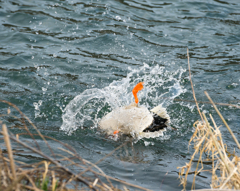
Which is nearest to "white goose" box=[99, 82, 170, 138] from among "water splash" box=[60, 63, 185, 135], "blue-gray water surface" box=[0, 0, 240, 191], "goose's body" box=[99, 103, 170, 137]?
"goose's body" box=[99, 103, 170, 137]

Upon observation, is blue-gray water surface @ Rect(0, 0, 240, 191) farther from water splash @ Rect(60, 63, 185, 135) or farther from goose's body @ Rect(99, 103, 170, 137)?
goose's body @ Rect(99, 103, 170, 137)

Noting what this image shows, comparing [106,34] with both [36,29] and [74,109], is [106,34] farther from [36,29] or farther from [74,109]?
[74,109]

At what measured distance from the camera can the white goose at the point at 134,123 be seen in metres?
3.44

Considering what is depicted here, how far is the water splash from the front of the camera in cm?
397

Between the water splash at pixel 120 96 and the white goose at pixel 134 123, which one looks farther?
the water splash at pixel 120 96

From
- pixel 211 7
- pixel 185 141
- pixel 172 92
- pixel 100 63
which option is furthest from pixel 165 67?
pixel 211 7

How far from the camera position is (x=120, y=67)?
552 cm

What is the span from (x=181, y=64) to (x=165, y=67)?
0.35 m

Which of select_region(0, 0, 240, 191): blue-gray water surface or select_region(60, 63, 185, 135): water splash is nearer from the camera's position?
select_region(0, 0, 240, 191): blue-gray water surface

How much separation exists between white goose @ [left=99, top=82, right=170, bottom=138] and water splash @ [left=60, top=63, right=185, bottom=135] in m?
0.36

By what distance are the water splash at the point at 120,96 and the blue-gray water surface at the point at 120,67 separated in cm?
2

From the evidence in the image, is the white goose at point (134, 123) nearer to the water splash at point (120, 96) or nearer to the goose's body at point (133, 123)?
the goose's body at point (133, 123)

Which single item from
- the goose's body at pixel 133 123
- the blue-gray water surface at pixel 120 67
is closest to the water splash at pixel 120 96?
the blue-gray water surface at pixel 120 67

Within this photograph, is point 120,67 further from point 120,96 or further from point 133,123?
point 133,123
